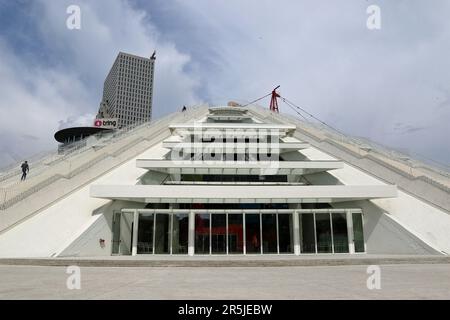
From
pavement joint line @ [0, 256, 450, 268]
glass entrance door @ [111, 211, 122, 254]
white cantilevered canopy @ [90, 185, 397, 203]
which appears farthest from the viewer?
glass entrance door @ [111, 211, 122, 254]

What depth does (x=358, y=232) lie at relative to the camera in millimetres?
23609

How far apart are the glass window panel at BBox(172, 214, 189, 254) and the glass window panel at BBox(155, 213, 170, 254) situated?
0.44 m

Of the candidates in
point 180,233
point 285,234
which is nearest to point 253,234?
point 285,234

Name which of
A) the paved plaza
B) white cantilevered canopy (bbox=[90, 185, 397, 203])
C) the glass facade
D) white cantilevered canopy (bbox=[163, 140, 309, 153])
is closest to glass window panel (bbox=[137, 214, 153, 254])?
the glass facade

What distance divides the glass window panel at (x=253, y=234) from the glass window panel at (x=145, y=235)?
236 inches

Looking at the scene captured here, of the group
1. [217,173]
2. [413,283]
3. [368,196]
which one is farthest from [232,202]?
[413,283]

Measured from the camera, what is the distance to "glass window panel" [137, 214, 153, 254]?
22.8 metres

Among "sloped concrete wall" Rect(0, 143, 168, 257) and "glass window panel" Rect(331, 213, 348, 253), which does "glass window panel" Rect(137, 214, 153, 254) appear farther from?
"glass window panel" Rect(331, 213, 348, 253)

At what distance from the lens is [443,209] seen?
22.1 metres

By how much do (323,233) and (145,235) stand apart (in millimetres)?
11267

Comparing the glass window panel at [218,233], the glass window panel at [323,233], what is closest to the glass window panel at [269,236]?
the glass window panel at [218,233]

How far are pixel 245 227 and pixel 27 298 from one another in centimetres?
1725

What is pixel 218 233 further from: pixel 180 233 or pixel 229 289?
pixel 229 289

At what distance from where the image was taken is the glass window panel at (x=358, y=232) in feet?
76.6
